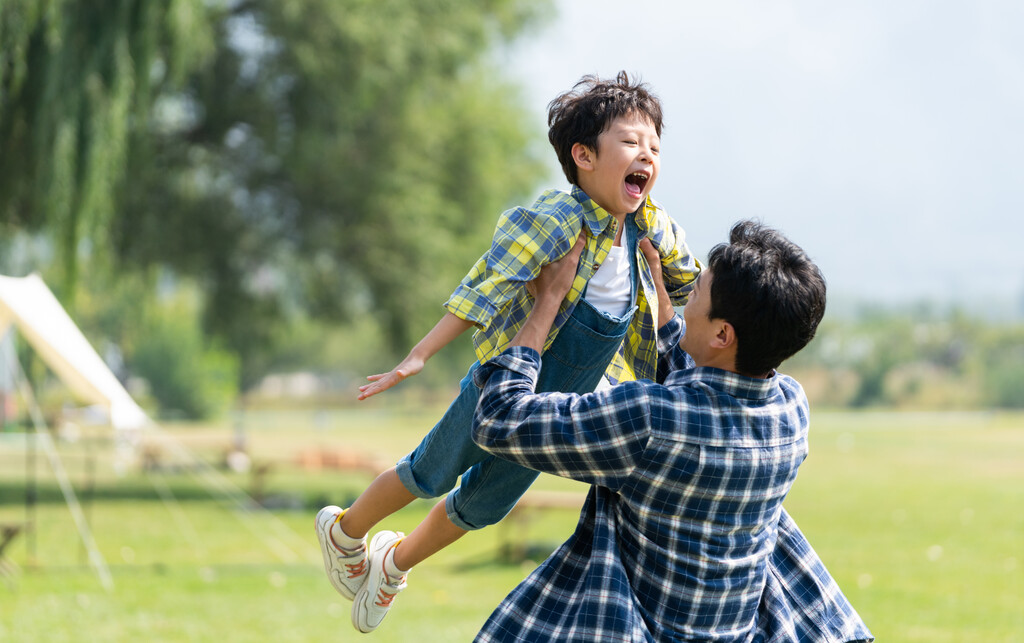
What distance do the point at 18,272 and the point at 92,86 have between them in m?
5.39

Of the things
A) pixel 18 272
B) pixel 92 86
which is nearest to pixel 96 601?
pixel 92 86

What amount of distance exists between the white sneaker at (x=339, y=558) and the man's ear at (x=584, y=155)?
118cm

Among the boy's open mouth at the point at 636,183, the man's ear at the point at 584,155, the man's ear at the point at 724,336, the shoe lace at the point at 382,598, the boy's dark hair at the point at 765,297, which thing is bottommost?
the shoe lace at the point at 382,598

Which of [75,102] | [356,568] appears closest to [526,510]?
[75,102]

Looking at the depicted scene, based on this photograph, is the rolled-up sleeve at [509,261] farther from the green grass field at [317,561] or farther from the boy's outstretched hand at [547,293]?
the green grass field at [317,561]

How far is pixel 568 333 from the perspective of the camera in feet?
8.54

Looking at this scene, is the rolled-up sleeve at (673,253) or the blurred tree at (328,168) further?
the blurred tree at (328,168)

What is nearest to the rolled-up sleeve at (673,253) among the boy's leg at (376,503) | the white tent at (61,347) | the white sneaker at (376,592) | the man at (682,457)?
the man at (682,457)

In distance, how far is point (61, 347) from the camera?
9680 millimetres

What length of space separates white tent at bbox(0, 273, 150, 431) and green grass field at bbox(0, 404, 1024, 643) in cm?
154

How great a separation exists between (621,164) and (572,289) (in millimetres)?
320

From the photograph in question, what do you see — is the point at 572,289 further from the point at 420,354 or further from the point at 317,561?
the point at 317,561

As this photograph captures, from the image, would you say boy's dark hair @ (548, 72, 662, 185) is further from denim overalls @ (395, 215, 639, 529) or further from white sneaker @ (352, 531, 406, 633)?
white sneaker @ (352, 531, 406, 633)

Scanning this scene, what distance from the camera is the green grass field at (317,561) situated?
772 centimetres
